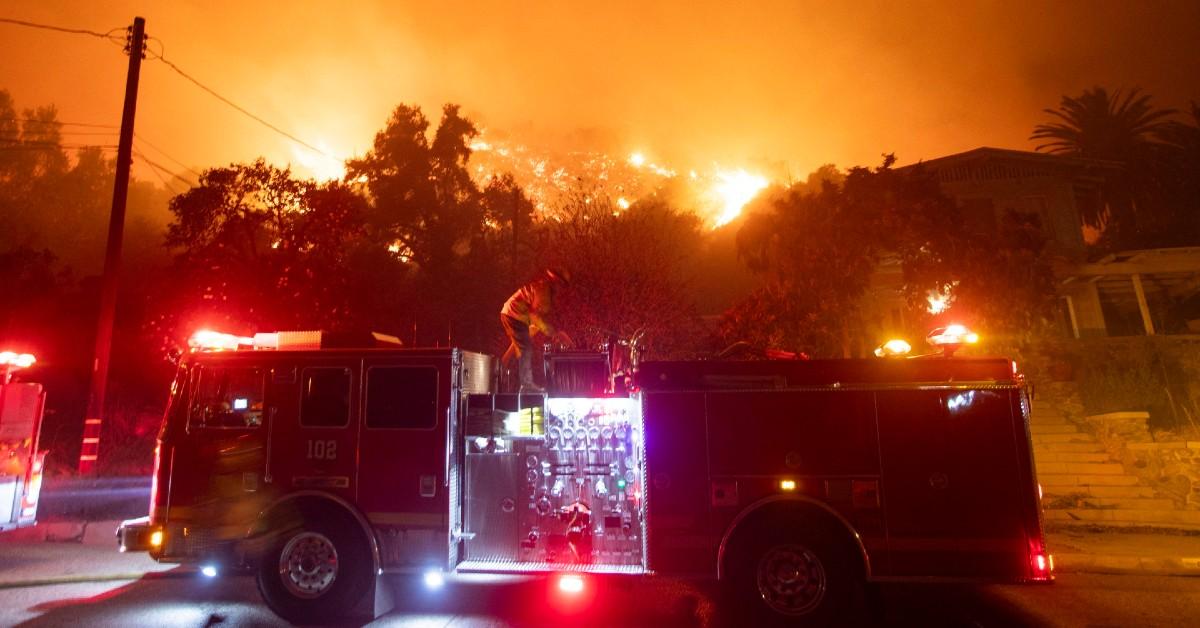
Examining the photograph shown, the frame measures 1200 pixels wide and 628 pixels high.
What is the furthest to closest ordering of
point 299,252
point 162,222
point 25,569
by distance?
point 162,222 < point 299,252 < point 25,569

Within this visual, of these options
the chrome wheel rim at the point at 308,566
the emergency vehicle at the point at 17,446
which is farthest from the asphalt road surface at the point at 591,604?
the emergency vehicle at the point at 17,446

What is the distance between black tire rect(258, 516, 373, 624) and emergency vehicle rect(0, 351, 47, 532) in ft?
14.7

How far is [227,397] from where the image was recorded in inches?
260

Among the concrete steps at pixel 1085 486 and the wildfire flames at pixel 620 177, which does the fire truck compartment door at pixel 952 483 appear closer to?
the concrete steps at pixel 1085 486

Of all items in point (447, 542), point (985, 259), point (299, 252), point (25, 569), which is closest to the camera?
point (447, 542)

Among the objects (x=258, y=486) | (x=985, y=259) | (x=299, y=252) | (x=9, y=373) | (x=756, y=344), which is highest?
(x=299, y=252)

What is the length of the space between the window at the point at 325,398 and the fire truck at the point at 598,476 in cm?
2

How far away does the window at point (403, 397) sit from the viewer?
6344 mm

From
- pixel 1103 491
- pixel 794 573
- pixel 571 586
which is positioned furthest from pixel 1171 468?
pixel 571 586

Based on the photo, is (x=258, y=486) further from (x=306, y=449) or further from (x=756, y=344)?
(x=756, y=344)

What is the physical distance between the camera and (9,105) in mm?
41750

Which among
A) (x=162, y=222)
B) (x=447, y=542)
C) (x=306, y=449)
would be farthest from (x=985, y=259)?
(x=162, y=222)

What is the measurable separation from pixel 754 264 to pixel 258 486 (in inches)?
511

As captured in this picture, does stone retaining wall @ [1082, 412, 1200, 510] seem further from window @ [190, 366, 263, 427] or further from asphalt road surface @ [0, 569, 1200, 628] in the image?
window @ [190, 366, 263, 427]
